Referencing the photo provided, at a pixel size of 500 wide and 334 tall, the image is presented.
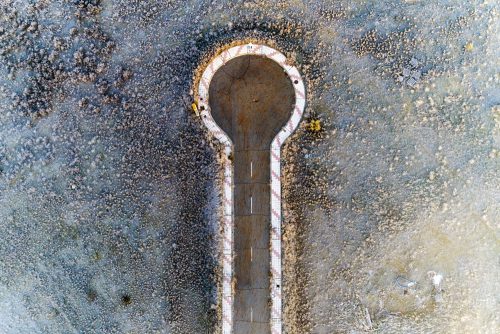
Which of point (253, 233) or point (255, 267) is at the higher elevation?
point (253, 233)

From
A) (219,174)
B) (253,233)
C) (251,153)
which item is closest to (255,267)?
(253,233)

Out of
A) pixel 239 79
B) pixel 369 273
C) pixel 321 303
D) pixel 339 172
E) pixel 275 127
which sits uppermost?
pixel 239 79

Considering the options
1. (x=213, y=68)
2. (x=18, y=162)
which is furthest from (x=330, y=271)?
(x=18, y=162)

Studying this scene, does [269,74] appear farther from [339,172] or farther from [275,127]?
[339,172]

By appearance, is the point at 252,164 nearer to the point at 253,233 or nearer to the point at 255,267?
the point at 253,233

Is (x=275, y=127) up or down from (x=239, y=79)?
down

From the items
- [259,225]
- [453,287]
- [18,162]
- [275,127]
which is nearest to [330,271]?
[259,225]
